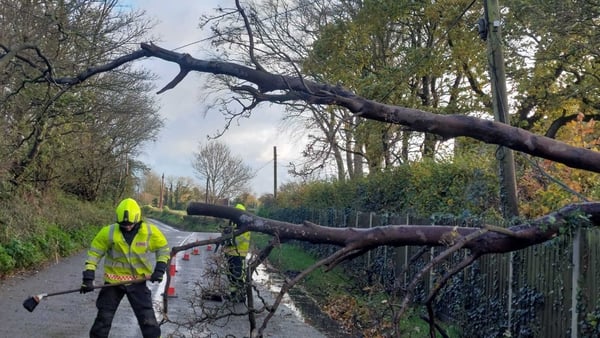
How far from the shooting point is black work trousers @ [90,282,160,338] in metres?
7.78

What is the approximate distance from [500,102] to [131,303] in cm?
612

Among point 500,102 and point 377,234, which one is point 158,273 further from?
point 500,102

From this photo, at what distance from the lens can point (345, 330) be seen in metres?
10.9

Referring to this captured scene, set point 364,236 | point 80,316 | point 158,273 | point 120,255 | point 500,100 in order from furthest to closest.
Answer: point 80,316 → point 500,100 → point 120,255 → point 158,273 → point 364,236

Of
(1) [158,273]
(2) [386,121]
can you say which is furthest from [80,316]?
(2) [386,121]

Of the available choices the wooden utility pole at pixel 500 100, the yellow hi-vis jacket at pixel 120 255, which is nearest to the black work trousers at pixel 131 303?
the yellow hi-vis jacket at pixel 120 255

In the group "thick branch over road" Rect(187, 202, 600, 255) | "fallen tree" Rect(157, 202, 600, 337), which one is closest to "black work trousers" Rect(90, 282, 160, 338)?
"fallen tree" Rect(157, 202, 600, 337)

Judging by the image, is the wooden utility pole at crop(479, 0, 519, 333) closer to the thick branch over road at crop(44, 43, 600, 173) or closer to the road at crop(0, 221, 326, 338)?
the road at crop(0, 221, 326, 338)

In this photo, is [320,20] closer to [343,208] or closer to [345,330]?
[343,208]

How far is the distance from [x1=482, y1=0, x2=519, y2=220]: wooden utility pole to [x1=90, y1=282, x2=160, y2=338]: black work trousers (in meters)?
5.53

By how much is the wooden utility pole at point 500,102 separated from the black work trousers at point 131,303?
5.53 meters

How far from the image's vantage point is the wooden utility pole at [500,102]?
1069cm

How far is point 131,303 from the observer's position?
793cm

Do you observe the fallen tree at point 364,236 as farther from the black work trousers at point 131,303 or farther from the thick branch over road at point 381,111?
the black work trousers at point 131,303
